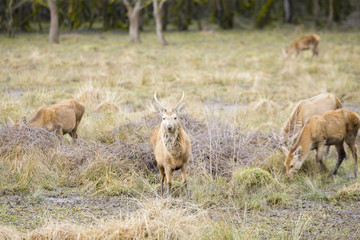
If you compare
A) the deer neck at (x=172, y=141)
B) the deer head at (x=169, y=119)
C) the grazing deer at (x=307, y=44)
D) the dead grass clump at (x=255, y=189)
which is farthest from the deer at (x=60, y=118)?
the grazing deer at (x=307, y=44)

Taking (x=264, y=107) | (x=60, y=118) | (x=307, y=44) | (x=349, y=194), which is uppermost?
(x=307, y=44)

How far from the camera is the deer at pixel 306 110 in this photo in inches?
381

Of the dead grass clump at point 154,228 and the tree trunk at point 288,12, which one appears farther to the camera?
the tree trunk at point 288,12

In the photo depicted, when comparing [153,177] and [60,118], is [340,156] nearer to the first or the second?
[153,177]

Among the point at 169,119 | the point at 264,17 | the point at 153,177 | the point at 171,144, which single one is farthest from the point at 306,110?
the point at 264,17

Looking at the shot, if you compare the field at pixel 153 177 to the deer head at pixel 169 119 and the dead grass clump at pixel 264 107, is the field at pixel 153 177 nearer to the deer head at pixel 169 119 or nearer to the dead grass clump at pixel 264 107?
the dead grass clump at pixel 264 107

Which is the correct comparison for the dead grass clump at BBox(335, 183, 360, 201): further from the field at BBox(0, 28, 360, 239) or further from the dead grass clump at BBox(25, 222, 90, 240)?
the dead grass clump at BBox(25, 222, 90, 240)

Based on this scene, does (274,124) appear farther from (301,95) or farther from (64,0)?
(64,0)

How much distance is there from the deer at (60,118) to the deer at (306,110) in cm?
410

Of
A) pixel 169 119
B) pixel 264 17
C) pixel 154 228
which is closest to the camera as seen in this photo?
pixel 154 228

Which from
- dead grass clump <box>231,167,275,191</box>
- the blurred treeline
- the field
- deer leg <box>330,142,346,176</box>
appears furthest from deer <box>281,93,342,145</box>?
the blurred treeline

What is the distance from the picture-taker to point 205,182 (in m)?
7.56

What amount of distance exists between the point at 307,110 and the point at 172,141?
4198 mm

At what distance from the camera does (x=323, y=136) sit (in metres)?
8.71
